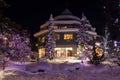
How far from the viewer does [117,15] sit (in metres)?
46.3

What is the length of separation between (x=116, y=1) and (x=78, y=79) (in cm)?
2530

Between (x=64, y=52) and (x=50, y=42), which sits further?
(x=64, y=52)

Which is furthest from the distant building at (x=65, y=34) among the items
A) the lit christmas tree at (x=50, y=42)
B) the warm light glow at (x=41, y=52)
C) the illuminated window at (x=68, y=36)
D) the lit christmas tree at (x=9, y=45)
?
the lit christmas tree at (x=9, y=45)

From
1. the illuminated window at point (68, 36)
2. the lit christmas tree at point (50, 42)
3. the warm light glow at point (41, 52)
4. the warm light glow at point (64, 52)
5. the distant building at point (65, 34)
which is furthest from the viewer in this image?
the warm light glow at point (41, 52)

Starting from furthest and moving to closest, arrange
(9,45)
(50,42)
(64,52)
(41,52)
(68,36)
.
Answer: (41,52)
(68,36)
(64,52)
(50,42)
(9,45)

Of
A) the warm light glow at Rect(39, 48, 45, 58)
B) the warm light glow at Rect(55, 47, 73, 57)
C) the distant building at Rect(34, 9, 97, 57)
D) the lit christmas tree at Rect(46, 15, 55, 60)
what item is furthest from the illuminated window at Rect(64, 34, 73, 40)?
the lit christmas tree at Rect(46, 15, 55, 60)

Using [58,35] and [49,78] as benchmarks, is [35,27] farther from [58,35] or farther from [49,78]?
[49,78]

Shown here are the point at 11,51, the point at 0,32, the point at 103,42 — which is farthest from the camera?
the point at 103,42

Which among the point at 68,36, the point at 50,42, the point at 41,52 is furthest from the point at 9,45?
the point at 41,52

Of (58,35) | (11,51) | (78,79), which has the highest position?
(58,35)

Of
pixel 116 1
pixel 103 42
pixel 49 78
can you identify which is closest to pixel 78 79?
pixel 49 78

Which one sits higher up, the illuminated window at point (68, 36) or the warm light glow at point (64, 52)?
the illuminated window at point (68, 36)

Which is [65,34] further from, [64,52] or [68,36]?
[64,52]

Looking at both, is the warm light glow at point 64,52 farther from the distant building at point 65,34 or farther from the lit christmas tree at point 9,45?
the lit christmas tree at point 9,45
